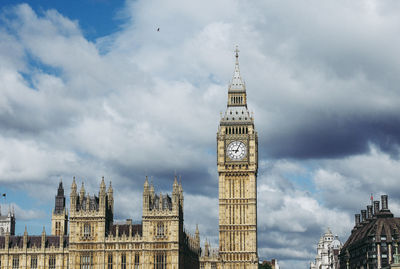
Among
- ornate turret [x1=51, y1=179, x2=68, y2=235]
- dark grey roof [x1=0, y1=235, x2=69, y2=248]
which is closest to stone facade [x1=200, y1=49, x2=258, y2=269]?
dark grey roof [x1=0, y1=235, x2=69, y2=248]

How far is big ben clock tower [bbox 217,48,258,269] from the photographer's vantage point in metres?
151

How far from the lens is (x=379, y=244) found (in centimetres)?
16138

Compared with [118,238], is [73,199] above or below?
above

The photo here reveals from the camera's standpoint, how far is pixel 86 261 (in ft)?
460

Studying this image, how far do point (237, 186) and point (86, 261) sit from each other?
114ft

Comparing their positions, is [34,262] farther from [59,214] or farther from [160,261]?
[59,214]

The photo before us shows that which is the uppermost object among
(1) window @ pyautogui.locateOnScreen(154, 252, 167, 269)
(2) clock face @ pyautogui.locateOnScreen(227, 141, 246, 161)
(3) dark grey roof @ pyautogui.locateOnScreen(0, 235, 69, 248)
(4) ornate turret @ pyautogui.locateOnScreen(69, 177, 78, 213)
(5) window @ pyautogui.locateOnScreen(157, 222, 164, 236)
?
(2) clock face @ pyautogui.locateOnScreen(227, 141, 246, 161)

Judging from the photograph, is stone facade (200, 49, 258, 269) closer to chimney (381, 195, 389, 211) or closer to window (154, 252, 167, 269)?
window (154, 252, 167, 269)

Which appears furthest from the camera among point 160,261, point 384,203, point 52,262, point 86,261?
point 384,203

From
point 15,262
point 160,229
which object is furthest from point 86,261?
point 15,262

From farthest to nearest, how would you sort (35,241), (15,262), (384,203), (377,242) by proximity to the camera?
(384,203) → (377,242) → (35,241) → (15,262)

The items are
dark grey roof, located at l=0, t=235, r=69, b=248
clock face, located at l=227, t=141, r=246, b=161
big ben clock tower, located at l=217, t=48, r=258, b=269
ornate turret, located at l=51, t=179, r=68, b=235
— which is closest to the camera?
dark grey roof, located at l=0, t=235, r=69, b=248

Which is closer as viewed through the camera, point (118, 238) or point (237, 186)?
point (118, 238)

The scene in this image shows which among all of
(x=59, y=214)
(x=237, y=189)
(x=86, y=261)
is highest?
(x=237, y=189)
